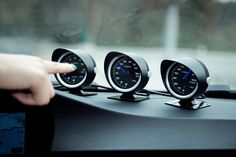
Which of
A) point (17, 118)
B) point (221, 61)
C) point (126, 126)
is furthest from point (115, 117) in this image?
point (221, 61)

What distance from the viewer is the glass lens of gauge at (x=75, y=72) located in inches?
78.8

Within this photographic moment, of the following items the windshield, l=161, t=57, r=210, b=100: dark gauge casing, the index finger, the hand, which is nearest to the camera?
the hand

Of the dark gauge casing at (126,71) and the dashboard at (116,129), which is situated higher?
the dark gauge casing at (126,71)

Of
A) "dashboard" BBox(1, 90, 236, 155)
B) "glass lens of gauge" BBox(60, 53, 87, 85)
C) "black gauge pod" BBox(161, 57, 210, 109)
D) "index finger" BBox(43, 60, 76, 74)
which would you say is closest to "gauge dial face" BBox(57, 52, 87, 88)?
"glass lens of gauge" BBox(60, 53, 87, 85)

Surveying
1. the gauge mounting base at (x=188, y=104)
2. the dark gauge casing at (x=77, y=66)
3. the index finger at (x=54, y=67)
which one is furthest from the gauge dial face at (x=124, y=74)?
the index finger at (x=54, y=67)

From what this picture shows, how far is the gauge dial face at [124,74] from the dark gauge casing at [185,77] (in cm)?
15

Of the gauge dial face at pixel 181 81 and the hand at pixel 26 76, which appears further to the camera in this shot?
the gauge dial face at pixel 181 81

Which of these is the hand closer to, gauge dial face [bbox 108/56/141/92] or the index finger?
the index finger

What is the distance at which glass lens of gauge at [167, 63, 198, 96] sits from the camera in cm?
190

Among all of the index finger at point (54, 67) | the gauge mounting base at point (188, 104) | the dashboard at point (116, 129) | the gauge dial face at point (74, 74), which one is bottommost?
the dashboard at point (116, 129)

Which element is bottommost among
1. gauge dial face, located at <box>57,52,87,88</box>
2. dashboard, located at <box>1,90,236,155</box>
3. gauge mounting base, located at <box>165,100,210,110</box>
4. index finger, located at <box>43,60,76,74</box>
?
dashboard, located at <box>1,90,236,155</box>

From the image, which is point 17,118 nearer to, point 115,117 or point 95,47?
point 115,117

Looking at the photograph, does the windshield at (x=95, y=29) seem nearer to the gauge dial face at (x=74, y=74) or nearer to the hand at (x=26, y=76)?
the gauge dial face at (x=74, y=74)

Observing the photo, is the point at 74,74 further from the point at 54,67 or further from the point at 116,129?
the point at 54,67
